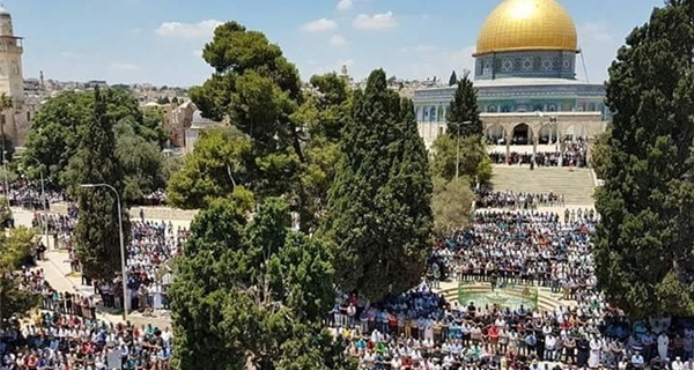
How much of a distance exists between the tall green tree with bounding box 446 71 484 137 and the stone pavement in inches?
909

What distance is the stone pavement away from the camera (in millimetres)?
20672

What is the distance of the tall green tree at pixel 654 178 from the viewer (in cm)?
1677

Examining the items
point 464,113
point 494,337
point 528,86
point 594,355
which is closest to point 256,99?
point 494,337

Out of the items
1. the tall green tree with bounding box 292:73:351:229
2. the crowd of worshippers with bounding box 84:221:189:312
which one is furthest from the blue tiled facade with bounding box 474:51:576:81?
the crowd of worshippers with bounding box 84:221:189:312

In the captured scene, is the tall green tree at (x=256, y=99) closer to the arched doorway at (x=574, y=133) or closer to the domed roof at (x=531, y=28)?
the arched doorway at (x=574, y=133)

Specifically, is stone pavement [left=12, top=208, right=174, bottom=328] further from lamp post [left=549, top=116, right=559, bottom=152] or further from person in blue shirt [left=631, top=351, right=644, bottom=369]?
lamp post [left=549, top=116, right=559, bottom=152]

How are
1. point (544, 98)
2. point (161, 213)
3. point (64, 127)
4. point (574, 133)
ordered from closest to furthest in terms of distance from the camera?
point (161, 213)
point (64, 127)
point (574, 133)
point (544, 98)

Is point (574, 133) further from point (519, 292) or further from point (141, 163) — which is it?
point (519, 292)

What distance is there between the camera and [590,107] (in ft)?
185

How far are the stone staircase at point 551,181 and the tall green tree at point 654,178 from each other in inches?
860

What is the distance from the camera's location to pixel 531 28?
5822 cm

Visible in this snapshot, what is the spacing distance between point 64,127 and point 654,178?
43.2m

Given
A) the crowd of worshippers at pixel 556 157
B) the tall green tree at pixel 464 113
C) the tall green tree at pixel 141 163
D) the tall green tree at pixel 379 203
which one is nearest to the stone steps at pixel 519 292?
the tall green tree at pixel 379 203

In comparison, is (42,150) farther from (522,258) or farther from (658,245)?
(658,245)
